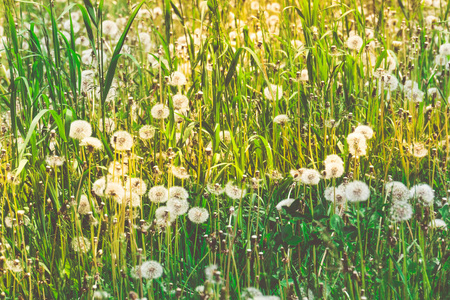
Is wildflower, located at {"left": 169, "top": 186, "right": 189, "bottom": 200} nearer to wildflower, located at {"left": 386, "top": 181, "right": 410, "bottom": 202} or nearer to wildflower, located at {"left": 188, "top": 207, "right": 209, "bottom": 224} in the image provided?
wildflower, located at {"left": 188, "top": 207, "right": 209, "bottom": 224}

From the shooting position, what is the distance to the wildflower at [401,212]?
1.49m

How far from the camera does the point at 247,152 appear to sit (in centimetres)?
219

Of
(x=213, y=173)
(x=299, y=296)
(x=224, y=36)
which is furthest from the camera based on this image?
(x=224, y=36)

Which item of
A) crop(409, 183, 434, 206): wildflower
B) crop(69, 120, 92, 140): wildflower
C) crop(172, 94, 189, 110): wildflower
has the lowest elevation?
crop(409, 183, 434, 206): wildflower

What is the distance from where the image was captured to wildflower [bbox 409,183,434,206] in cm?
159

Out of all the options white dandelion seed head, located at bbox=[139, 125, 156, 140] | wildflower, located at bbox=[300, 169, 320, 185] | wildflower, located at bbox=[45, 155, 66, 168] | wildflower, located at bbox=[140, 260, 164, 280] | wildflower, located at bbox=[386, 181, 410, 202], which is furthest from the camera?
white dandelion seed head, located at bbox=[139, 125, 156, 140]

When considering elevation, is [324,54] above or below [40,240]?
above

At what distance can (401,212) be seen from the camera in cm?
151

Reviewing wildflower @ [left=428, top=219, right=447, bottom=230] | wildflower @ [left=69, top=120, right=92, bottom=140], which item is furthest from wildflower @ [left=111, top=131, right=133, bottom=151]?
wildflower @ [left=428, top=219, right=447, bottom=230]

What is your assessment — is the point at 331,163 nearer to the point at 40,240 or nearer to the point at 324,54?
the point at 324,54

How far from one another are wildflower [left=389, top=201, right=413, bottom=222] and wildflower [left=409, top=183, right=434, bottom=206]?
84 millimetres

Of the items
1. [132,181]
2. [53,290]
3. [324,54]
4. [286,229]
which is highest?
[324,54]

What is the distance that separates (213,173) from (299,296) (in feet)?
2.39

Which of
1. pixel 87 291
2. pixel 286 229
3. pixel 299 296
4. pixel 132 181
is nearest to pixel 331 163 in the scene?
pixel 286 229
